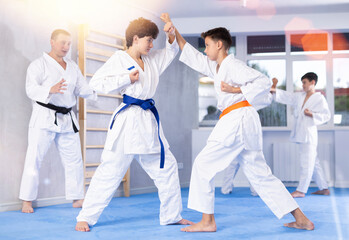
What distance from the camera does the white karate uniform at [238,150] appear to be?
102 inches

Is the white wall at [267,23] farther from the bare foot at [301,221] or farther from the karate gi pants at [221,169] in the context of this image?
the bare foot at [301,221]

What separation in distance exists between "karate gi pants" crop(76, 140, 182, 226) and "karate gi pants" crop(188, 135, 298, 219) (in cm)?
22

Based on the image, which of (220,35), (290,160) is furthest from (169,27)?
(290,160)

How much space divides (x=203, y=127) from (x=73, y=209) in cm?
307

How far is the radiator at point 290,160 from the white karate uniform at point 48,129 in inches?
124

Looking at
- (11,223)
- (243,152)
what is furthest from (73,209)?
(243,152)

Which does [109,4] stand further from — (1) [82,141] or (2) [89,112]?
(1) [82,141]

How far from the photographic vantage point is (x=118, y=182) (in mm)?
2768

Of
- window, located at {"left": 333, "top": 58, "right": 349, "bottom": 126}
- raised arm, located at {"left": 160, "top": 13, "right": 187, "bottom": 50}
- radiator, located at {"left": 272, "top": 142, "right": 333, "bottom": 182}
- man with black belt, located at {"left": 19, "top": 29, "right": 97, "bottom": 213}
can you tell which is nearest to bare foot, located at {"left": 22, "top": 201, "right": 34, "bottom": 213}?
man with black belt, located at {"left": 19, "top": 29, "right": 97, "bottom": 213}

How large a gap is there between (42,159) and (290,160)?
11.9ft

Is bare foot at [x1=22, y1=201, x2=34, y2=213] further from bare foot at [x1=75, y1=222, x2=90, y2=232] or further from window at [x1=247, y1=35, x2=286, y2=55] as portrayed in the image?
window at [x1=247, y1=35, x2=286, y2=55]

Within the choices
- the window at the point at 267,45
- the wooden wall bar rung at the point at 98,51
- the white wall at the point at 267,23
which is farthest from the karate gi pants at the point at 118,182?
the window at the point at 267,45

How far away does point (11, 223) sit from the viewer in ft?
10.0

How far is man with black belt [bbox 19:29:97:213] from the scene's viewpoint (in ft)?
11.9
